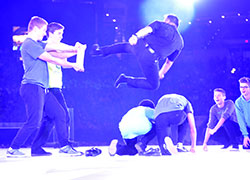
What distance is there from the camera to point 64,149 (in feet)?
13.8

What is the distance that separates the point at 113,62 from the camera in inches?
359

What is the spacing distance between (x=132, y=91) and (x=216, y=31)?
103 inches

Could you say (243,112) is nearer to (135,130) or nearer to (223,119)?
(223,119)

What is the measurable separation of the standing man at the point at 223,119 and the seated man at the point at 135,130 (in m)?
1.33

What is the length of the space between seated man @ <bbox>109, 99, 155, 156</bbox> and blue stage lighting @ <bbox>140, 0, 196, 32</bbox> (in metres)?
4.82

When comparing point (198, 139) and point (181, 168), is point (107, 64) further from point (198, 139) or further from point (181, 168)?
point (181, 168)

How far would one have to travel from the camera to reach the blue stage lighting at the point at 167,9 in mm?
8891

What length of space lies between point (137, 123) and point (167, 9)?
5.19 meters

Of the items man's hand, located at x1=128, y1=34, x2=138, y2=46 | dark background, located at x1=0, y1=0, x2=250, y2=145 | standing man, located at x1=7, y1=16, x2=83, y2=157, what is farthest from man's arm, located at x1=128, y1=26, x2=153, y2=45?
dark background, located at x1=0, y1=0, x2=250, y2=145

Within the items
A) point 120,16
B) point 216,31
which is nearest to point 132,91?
point 120,16

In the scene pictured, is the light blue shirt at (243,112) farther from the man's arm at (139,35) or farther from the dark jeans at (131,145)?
the man's arm at (139,35)

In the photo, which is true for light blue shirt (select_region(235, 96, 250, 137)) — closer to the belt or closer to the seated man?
the seated man

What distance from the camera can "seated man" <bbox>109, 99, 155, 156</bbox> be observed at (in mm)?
4230

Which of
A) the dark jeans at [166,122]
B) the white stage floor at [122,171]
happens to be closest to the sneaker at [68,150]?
the white stage floor at [122,171]
